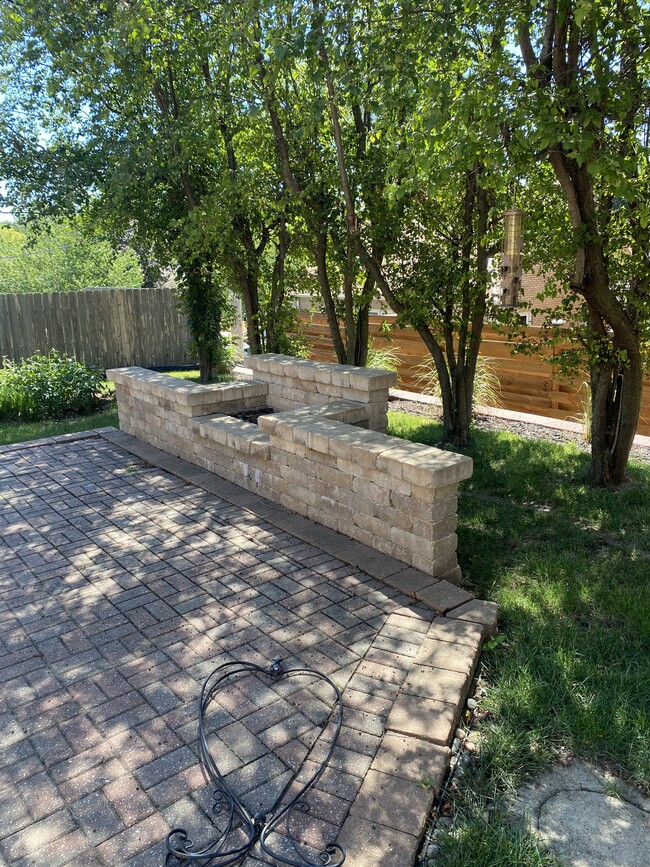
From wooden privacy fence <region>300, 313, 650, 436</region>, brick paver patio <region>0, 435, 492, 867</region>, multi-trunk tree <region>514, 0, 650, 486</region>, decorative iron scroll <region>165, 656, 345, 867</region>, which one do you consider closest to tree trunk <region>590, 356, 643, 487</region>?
multi-trunk tree <region>514, 0, 650, 486</region>

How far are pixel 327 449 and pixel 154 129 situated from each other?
20.0 ft

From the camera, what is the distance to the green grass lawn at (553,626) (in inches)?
101

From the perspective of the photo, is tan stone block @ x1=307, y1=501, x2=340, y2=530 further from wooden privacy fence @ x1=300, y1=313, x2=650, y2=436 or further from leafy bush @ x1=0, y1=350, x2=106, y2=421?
leafy bush @ x1=0, y1=350, x2=106, y2=421

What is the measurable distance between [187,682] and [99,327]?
12.1m

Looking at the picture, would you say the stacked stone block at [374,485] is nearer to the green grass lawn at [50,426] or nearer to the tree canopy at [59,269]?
the green grass lawn at [50,426]

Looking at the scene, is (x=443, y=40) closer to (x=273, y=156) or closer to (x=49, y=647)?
(x=273, y=156)

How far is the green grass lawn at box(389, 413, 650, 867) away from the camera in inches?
101

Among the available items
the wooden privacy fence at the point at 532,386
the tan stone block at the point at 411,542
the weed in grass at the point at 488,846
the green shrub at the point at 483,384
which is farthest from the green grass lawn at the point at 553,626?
the wooden privacy fence at the point at 532,386

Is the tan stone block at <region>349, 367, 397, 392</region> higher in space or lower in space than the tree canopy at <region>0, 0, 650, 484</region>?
lower

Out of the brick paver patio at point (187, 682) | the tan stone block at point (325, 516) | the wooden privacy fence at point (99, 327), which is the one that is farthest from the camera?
the wooden privacy fence at point (99, 327)

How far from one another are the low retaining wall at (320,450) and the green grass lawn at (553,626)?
647 mm

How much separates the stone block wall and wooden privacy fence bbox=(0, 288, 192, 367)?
618 cm

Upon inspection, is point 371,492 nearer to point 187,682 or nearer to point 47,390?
point 187,682

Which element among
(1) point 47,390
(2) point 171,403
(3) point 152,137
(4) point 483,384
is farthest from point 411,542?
(1) point 47,390
